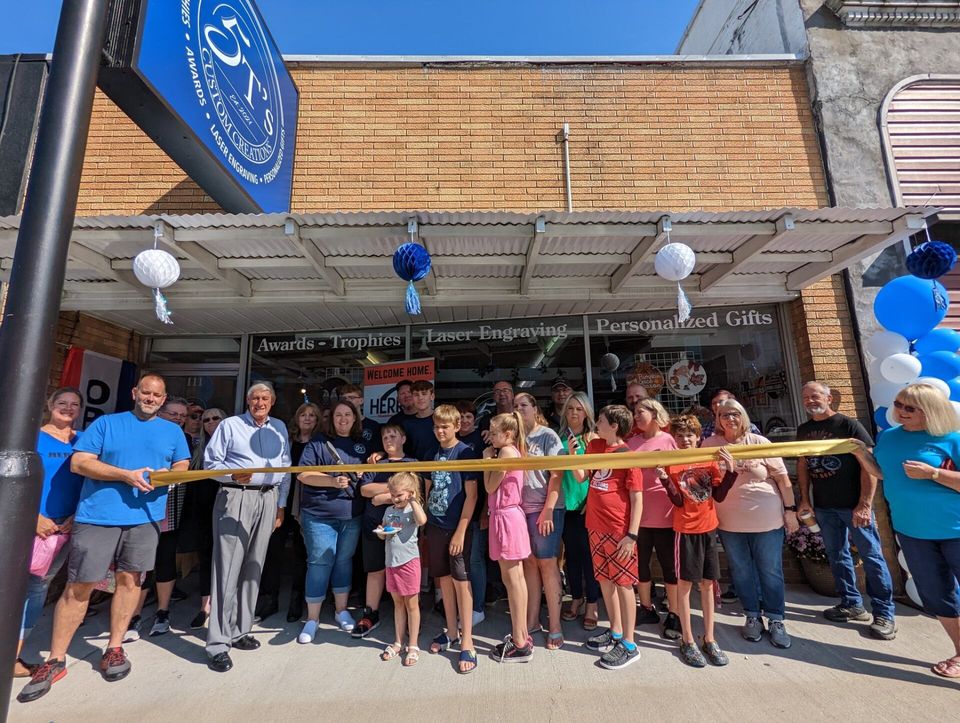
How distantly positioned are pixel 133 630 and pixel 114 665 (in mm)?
716

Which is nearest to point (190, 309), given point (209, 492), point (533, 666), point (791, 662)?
point (209, 492)

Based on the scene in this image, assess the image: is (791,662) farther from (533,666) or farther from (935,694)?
(533,666)

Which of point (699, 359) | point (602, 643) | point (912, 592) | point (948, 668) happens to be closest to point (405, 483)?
point (602, 643)

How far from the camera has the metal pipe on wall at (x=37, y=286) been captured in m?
1.59

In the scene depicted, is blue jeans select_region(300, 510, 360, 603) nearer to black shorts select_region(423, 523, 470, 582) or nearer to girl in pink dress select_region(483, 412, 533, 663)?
black shorts select_region(423, 523, 470, 582)

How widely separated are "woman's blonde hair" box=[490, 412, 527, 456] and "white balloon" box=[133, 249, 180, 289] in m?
2.71

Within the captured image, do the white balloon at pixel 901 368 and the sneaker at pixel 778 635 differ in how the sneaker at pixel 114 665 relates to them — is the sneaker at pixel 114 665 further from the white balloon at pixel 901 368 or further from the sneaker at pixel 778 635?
the white balloon at pixel 901 368

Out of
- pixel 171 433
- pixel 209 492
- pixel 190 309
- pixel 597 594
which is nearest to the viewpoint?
pixel 171 433

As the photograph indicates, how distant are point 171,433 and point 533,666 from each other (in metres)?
3.02

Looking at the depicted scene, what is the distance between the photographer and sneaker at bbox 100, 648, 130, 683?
3129mm

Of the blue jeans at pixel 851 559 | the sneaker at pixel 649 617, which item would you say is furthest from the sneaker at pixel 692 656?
the blue jeans at pixel 851 559

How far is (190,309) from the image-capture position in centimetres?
541

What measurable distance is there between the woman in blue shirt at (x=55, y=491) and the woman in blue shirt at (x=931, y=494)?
546 centimetres

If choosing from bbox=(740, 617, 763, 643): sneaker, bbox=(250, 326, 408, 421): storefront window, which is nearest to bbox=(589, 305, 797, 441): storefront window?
bbox=(740, 617, 763, 643): sneaker
